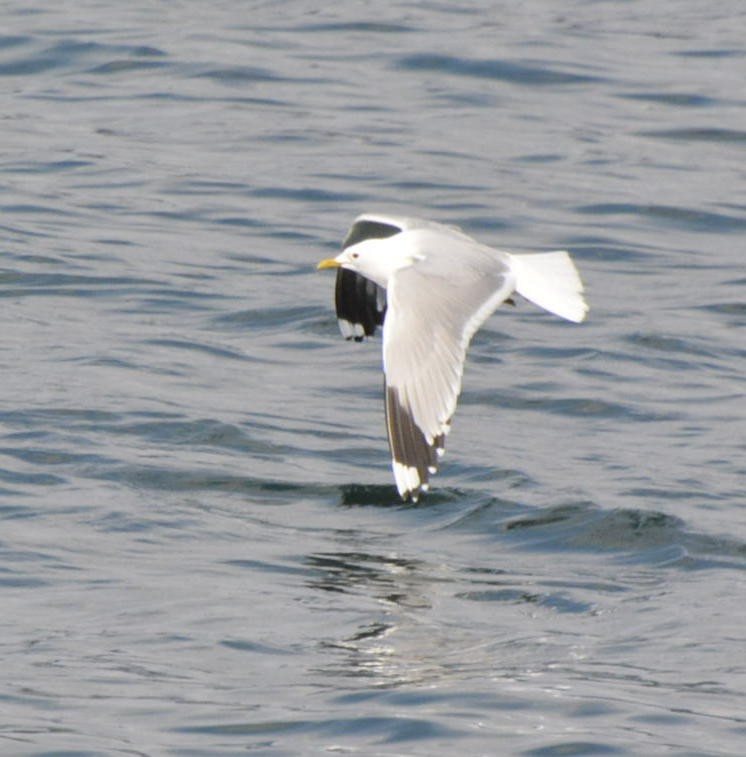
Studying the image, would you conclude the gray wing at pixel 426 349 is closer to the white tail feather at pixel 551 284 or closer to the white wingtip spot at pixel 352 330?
the white tail feather at pixel 551 284

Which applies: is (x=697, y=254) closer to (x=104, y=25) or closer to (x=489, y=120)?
(x=489, y=120)

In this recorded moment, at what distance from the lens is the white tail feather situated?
7137 mm

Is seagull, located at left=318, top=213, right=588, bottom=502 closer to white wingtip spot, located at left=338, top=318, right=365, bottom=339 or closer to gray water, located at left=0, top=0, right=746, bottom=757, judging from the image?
white wingtip spot, located at left=338, top=318, right=365, bottom=339

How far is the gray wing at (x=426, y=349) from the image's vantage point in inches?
258

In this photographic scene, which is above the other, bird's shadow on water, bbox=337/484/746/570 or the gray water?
the gray water

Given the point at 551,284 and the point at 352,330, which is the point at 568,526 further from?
the point at 352,330

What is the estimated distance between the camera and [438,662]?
5504mm

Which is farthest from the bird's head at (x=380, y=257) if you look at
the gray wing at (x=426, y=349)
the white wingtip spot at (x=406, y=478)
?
the white wingtip spot at (x=406, y=478)

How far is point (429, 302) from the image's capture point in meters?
7.01

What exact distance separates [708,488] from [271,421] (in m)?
1.90

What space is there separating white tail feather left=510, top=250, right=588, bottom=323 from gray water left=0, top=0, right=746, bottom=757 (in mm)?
763

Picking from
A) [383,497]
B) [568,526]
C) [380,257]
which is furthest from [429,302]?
[568,526]

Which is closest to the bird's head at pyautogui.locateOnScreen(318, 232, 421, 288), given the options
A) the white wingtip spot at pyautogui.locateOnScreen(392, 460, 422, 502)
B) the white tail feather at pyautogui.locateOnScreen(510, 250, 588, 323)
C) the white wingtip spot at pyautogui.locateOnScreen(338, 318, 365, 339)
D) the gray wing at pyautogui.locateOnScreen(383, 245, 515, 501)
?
the gray wing at pyautogui.locateOnScreen(383, 245, 515, 501)

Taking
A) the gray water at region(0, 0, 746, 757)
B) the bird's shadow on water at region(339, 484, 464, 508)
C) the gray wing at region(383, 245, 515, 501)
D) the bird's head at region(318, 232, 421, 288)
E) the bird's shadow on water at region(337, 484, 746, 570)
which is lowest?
the bird's shadow on water at region(337, 484, 746, 570)
